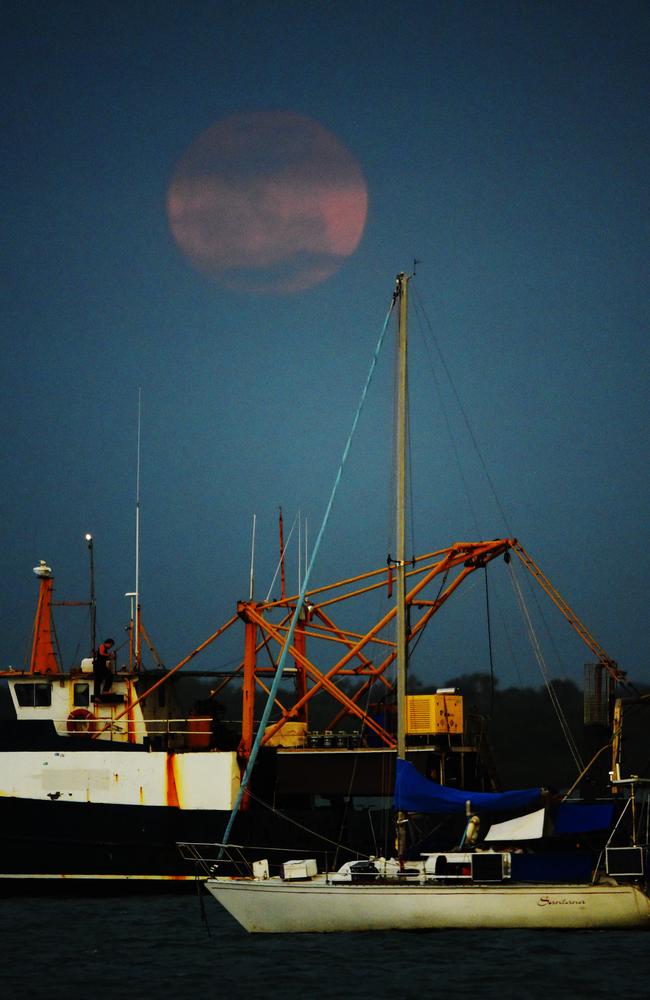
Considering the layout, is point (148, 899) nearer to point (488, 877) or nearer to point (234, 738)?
point (234, 738)

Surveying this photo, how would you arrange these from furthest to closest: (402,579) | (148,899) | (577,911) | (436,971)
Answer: (148,899), (402,579), (577,911), (436,971)

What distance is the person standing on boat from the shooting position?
40.8 m

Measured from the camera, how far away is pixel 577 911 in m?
28.2

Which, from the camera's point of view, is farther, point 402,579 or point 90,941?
point 402,579

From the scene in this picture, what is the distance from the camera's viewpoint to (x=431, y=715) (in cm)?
3859

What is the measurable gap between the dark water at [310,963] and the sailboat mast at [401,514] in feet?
17.7

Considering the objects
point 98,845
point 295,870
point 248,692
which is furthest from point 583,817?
point 98,845

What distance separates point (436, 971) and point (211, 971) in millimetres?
4513

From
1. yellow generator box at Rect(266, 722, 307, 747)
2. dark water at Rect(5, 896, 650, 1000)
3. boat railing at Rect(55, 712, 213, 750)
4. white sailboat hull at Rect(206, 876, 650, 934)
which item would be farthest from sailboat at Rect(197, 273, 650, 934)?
yellow generator box at Rect(266, 722, 307, 747)

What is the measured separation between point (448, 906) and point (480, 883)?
898 millimetres

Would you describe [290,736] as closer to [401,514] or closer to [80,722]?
[80,722]

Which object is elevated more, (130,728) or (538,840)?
(130,728)

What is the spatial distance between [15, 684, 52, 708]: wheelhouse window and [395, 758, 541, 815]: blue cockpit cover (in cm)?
1481

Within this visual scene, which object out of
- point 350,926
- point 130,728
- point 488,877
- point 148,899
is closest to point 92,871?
point 148,899
